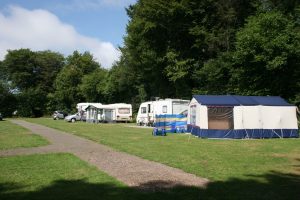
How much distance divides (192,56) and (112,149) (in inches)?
1027

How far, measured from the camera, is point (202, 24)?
37688 millimetres

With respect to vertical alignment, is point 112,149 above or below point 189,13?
below

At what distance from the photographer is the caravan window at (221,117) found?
21.7 meters

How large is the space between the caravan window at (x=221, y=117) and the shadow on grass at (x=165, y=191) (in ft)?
41.8

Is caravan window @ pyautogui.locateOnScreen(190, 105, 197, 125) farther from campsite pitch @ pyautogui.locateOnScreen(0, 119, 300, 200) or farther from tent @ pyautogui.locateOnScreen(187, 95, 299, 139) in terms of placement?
campsite pitch @ pyautogui.locateOnScreen(0, 119, 300, 200)

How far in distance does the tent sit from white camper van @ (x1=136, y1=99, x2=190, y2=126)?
736 centimetres

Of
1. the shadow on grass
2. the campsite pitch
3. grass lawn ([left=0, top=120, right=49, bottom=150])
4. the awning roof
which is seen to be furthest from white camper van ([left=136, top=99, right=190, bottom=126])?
the shadow on grass

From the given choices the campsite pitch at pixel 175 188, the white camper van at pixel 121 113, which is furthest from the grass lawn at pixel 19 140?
the white camper van at pixel 121 113

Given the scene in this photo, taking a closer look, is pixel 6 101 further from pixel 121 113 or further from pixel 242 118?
pixel 242 118

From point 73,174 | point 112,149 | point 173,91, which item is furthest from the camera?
point 173,91

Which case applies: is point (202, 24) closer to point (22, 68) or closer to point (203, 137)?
point (203, 137)

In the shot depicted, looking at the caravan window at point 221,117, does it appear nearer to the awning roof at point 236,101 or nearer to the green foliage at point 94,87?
the awning roof at point 236,101

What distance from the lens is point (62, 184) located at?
858 cm

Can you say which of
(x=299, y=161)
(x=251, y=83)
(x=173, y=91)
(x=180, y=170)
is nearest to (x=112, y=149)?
(x=180, y=170)
